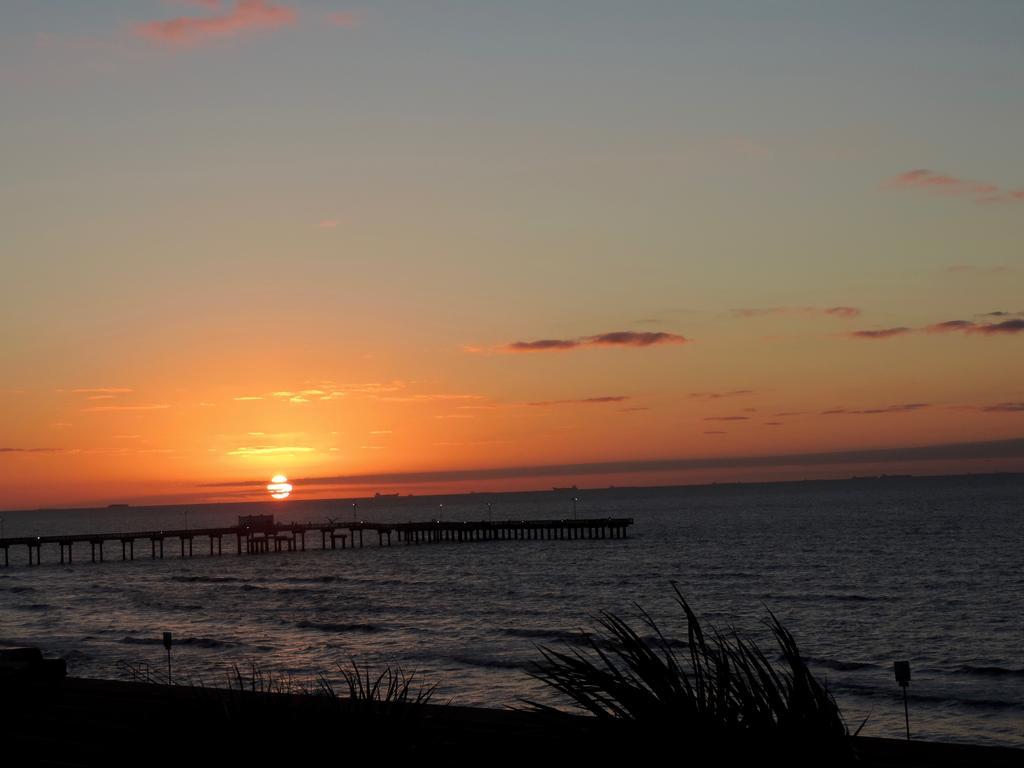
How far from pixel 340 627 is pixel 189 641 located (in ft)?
27.4

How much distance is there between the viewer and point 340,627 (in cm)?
6038

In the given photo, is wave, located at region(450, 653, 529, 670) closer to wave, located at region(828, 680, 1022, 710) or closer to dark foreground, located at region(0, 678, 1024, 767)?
wave, located at region(828, 680, 1022, 710)

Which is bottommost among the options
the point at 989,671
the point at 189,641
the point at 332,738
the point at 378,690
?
the point at 989,671

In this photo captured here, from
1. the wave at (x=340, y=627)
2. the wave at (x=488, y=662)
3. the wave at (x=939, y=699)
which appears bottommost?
the wave at (x=939, y=699)

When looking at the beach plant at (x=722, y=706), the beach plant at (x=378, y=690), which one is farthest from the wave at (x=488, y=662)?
the beach plant at (x=722, y=706)

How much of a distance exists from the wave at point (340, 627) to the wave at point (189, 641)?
612 centimetres

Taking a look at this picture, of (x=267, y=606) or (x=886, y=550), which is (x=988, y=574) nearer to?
(x=886, y=550)

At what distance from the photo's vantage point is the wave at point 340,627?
5928 cm

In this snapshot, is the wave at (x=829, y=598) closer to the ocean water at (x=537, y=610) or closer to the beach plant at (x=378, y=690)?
the ocean water at (x=537, y=610)

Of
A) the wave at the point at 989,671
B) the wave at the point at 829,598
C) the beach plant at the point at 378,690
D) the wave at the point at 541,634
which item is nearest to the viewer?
the beach plant at the point at 378,690

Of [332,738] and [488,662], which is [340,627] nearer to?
[488,662]

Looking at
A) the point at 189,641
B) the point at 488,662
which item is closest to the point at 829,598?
the point at 488,662

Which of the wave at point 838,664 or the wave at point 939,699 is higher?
the wave at point 838,664

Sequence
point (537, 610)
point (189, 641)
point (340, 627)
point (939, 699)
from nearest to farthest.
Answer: point (939, 699)
point (189, 641)
point (340, 627)
point (537, 610)
